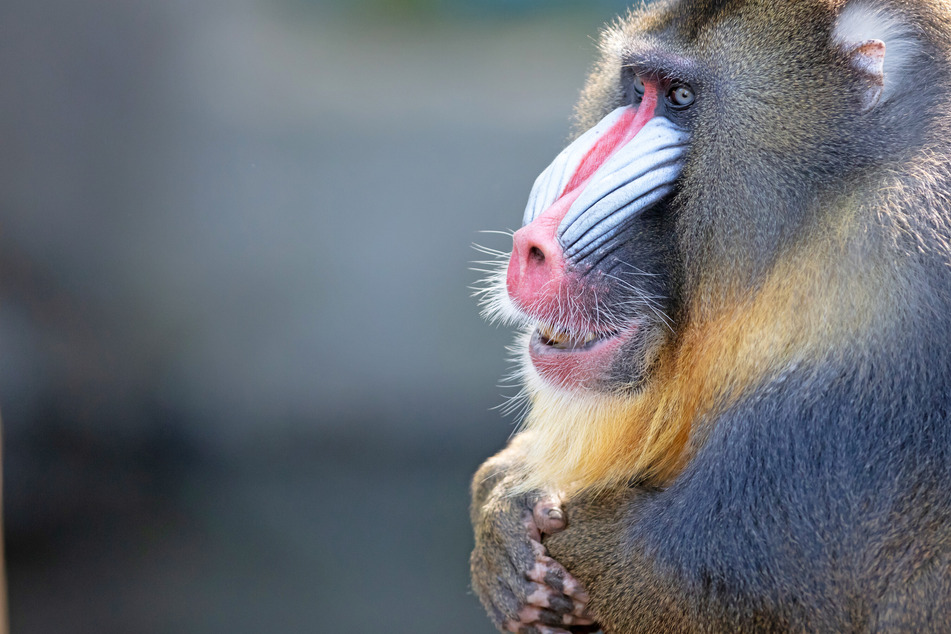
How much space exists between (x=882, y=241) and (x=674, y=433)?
579mm

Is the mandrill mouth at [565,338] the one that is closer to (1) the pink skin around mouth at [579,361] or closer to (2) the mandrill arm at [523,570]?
(1) the pink skin around mouth at [579,361]

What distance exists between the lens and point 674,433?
72.1 inches

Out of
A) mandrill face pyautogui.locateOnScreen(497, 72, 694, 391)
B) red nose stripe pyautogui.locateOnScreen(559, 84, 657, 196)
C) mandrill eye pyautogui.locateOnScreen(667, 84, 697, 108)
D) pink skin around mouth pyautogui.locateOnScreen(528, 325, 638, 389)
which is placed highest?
mandrill eye pyautogui.locateOnScreen(667, 84, 697, 108)

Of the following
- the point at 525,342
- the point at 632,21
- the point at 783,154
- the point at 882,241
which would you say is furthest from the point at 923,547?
the point at 632,21

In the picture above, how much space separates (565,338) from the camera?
194cm

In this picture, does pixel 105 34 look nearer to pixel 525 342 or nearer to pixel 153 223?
→ pixel 153 223

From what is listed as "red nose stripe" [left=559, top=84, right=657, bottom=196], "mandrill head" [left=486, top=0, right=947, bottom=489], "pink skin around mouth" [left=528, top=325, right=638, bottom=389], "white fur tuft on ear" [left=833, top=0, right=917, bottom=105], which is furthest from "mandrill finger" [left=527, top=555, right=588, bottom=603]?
"white fur tuft on ear" [left=833, top=0, right=917, bottom=105]

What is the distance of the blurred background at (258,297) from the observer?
3914 mm

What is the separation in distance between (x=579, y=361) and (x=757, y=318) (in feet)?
1.39

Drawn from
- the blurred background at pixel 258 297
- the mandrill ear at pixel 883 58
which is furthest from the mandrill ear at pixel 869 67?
the blurred background at pixel 258 297

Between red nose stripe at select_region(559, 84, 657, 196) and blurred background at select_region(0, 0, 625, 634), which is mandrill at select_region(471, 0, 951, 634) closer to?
red nose stripe at select_region(559, 84, 657, 196)

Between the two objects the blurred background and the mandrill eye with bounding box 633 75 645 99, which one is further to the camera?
the blurred background

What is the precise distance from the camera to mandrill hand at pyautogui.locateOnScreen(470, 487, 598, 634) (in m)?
1.99

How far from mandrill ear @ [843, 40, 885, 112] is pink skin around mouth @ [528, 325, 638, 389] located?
61cm
